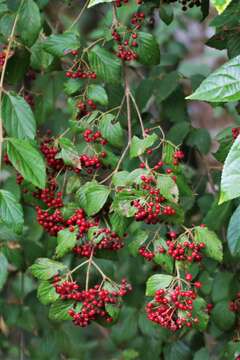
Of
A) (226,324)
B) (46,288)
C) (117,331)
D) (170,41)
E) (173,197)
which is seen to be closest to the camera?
(173,197)

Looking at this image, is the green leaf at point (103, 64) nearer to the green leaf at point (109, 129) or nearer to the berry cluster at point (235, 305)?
the green leaf at point (109, 129)

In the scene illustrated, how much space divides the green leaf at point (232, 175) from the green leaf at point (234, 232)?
0.34 meters

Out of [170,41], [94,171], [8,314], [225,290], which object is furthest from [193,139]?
[170,41]

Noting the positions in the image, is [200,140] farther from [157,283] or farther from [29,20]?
[157,283]

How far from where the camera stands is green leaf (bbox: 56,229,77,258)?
150 centimetres

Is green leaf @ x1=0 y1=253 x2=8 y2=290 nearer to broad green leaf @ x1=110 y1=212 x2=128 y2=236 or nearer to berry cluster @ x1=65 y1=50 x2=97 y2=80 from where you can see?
broad green leaf @ x1=110 y1=212 x2=128 y2=236

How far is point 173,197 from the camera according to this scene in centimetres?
142

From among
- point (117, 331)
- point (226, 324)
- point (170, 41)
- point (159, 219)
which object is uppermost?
Answer: point (159, 219)

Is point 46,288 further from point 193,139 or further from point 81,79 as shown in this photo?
point 193,139

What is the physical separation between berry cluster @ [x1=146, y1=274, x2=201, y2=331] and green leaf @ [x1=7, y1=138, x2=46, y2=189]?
1.01ft

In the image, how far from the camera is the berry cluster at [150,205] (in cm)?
140

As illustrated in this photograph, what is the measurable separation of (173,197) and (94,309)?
10.6 inches

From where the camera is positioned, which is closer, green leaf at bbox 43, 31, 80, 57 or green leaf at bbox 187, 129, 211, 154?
green leaf at bbox 43, 31, 80, 57

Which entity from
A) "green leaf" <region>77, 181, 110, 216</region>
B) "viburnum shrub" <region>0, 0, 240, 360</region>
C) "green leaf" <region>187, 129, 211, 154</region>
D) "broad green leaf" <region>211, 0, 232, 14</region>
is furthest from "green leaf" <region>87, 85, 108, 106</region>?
"green leaf" <region>187, 129, 211, 154</region>
